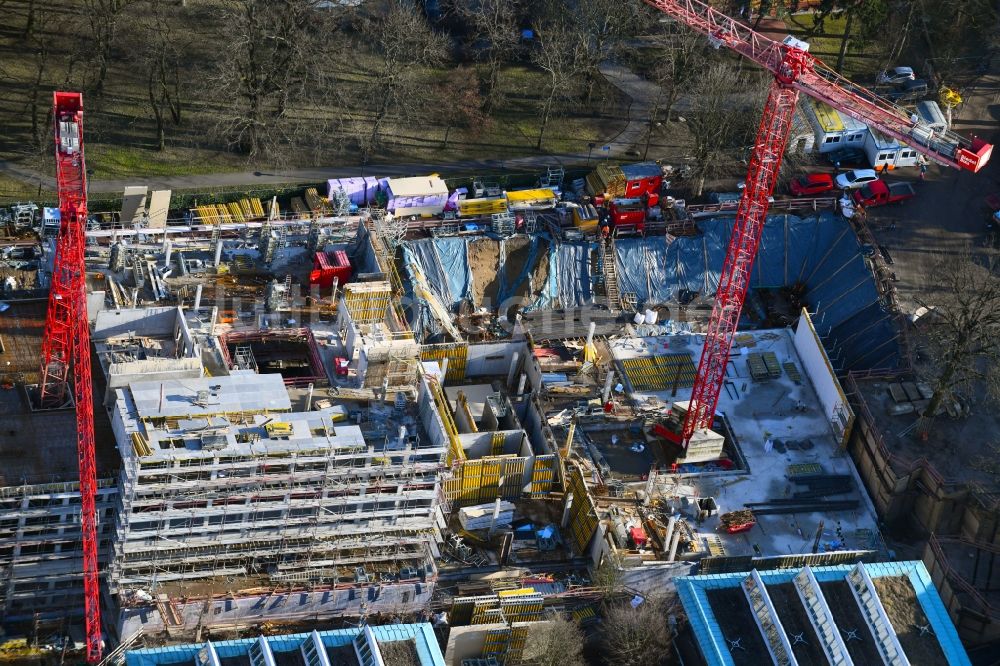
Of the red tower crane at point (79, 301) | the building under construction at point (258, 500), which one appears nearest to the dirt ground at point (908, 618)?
the building under construction at point (258, 500)

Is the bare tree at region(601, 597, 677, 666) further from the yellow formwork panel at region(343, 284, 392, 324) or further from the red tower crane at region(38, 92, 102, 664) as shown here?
the red tower crane at region(38, 92, 102, 664)

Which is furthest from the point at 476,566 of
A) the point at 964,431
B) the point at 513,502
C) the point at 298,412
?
the point at 964,431

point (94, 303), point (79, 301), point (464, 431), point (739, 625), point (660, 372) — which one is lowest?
point (739, 625)

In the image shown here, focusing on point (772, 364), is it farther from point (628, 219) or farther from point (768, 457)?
point (628, 219)

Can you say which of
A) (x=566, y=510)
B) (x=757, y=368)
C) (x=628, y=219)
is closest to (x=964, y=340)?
(x=757, y=368)

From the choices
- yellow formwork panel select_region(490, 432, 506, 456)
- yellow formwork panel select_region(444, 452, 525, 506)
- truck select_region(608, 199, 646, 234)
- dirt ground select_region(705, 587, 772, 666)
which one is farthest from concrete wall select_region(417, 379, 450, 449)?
truck select_region(608, 199, 646, 234)

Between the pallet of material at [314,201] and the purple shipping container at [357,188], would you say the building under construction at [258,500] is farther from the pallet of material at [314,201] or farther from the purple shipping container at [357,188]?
the purple shipping container at [357,188]
